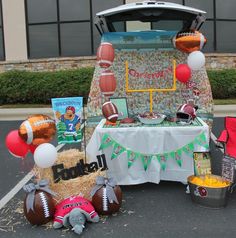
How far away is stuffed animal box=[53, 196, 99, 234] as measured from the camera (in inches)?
147

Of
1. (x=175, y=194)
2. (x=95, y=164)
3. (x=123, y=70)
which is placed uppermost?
(x=123, y=70)

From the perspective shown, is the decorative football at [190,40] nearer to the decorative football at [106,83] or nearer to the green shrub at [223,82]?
the decorative football at [106,83]

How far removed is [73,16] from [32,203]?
12503 mm

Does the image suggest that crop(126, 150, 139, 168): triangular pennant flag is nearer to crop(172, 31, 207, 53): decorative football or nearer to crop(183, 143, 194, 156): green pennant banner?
crop(183, 143, 194, 156): green pennant banner

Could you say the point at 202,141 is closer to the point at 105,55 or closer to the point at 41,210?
the point at 105,55

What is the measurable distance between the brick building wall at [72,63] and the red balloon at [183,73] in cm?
961

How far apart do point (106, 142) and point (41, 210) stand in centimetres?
126

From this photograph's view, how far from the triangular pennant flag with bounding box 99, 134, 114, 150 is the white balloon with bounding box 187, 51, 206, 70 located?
1.55 m

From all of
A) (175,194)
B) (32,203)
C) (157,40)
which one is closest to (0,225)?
(32,203)

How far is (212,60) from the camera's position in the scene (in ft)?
49.4

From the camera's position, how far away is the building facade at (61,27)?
50.2ft

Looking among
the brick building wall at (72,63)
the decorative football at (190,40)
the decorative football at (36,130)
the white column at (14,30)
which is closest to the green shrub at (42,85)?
the brick building wall at (72,63)

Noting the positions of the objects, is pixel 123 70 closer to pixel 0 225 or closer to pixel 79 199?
pixel 79 199

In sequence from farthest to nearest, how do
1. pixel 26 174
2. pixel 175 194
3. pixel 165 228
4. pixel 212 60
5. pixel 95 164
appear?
pixel 212 60 < pixel 26 174 < pixel 175 194 < pixel 95 164 < pixel 165 228
